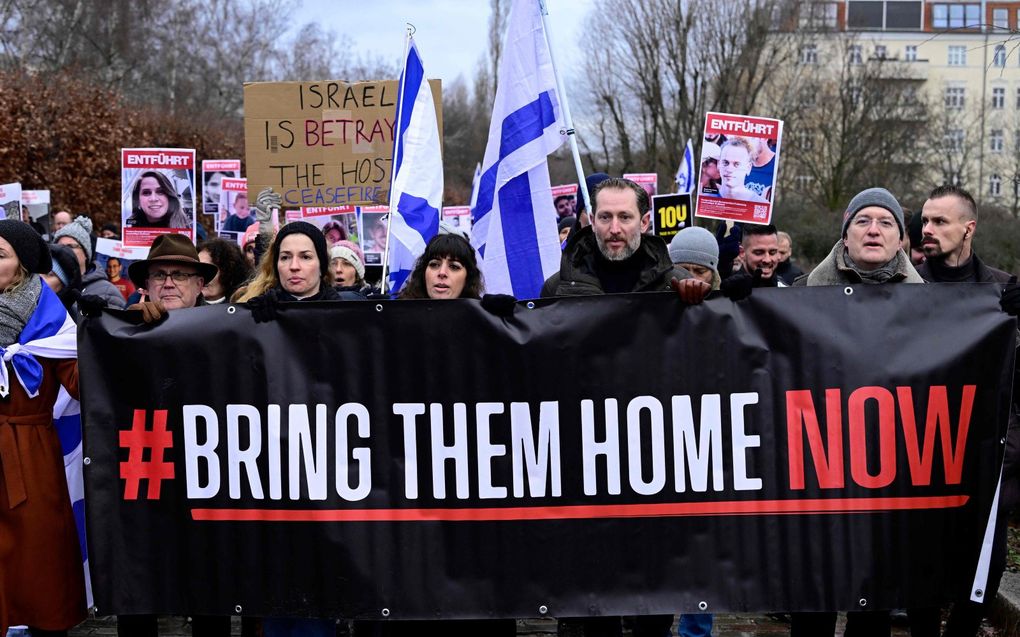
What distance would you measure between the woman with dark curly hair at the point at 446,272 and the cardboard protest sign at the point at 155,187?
20.1 feet

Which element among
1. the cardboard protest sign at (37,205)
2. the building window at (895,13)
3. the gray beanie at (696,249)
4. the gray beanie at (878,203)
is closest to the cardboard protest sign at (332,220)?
the gray beanie at (696,249)

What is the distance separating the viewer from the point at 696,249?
5504 millimetres

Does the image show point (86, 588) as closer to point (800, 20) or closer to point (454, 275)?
point (454, 275)

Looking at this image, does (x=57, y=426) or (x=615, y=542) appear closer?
(x=615, y=542)

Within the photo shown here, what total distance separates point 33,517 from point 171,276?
112 cm

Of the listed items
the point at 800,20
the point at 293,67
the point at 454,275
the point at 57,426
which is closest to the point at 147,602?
the point at 57,426

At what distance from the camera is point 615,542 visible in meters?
3.85

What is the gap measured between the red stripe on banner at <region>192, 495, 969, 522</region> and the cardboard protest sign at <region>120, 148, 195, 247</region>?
6635mm

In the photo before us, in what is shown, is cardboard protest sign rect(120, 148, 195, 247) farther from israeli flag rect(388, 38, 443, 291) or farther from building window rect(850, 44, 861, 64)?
building window rect(850, 44, 861, 64)

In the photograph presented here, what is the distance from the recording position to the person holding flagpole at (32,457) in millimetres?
4285

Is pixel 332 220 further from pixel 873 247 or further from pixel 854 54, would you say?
pixel 854 54

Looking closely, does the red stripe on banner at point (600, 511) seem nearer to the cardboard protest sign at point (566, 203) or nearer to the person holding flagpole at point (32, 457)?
the person holding flagpole at point (32, 457)

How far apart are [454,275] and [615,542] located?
4.20ft

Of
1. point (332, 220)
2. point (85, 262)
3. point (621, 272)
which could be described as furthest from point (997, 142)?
point (621, 272)
